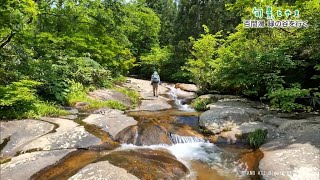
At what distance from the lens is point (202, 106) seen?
12023mm

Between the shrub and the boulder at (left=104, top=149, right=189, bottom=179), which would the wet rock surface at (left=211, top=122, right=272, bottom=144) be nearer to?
the boulder at (left=104, top=149, right=189, bottom=179)

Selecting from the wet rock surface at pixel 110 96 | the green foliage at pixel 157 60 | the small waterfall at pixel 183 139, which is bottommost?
the small waterfall at pixel 183 139

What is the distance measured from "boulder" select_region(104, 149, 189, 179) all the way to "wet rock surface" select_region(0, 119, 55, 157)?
2265 mm

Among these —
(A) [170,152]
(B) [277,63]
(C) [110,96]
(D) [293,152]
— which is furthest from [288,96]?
(C) [110,96]

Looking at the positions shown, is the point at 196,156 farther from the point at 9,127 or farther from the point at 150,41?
the point at 150,41

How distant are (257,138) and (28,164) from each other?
5.80m

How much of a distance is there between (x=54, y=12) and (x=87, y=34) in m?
2.41

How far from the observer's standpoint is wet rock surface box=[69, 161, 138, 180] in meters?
5.01

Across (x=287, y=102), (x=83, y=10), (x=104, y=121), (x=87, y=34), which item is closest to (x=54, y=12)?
(x=83, y=10)

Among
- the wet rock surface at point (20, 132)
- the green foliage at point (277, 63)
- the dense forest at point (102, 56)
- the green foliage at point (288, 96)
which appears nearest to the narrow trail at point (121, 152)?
the wet rock surface at point (20, 132)

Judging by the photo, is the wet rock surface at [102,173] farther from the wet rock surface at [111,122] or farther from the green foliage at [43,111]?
the green foliage at [43,111]

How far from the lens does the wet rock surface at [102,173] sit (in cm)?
501

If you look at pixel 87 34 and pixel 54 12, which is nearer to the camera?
pixel 54 12

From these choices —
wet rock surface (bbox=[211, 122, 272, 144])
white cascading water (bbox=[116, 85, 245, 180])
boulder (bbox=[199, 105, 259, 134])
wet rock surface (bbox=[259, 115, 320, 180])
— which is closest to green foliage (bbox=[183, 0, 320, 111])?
boulder (bbox=[199, 105, 259, 134])
